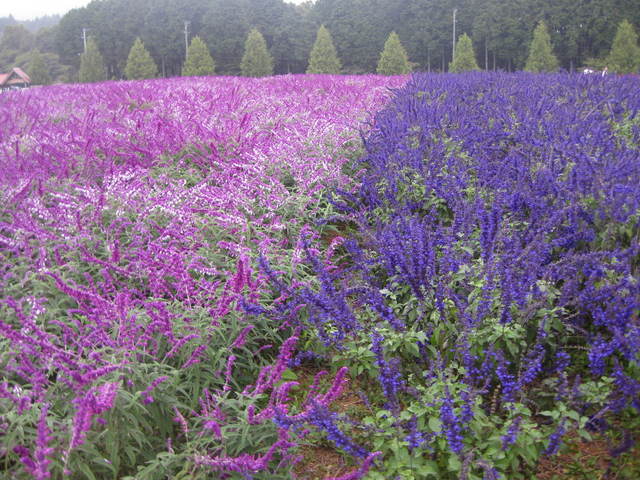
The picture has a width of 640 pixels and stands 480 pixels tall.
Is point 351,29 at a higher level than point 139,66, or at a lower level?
higher

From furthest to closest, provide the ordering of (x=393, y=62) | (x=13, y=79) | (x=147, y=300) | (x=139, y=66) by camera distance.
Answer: (x=13, y=79), (x=139, y=66), (x=393, y=62), (x=147, y=300)

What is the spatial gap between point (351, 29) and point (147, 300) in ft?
202

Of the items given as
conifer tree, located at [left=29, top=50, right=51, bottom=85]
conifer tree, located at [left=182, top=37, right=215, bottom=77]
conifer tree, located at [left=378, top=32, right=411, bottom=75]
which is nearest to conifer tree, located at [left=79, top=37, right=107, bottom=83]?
conifer tree, located at [left=182, top=37, right=215, bottom=77]

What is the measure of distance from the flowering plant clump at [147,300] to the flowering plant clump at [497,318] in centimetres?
31

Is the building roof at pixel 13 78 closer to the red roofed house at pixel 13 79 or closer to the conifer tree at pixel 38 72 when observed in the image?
the red roofed house at pixel 13 79

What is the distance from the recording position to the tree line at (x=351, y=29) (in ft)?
169

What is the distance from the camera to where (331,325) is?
3.09 metres

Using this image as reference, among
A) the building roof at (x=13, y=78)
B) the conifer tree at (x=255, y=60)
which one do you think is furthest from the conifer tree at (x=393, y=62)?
the building roof at (x=13, y=78)

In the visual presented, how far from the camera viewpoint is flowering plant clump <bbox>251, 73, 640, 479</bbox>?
2326 mm

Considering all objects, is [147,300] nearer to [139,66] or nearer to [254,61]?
[254,61]

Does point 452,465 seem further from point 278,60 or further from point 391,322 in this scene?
point 278,60

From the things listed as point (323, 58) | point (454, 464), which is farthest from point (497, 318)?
point (323, 58)

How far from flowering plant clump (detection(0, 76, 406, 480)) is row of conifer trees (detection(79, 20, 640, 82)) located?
1058 inches

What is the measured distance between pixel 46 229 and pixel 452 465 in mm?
3263
